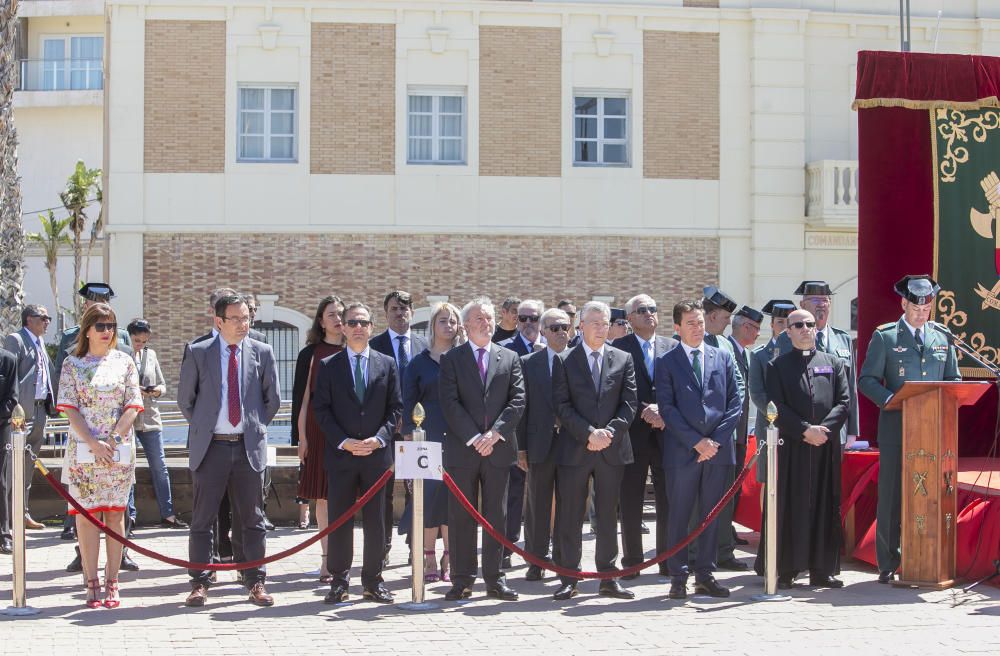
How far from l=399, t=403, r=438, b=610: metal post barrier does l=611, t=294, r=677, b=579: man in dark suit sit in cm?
173

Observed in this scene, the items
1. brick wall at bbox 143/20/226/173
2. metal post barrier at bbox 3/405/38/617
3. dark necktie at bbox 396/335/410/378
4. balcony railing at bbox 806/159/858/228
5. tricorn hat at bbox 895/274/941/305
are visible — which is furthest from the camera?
balcony railing at bbox 806/159/858/228

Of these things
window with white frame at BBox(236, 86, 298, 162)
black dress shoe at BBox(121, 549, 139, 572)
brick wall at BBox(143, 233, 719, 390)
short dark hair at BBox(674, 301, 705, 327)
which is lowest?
black dress shoe at BBox(121, 549, 139, 572)

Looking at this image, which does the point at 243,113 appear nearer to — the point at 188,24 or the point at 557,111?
the point at 188,24

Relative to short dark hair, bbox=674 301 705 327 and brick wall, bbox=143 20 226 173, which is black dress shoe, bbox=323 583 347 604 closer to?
short dark hair, bbox=674 301 705 327

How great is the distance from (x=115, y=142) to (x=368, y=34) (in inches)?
190

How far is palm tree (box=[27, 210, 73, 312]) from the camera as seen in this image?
4503 cm

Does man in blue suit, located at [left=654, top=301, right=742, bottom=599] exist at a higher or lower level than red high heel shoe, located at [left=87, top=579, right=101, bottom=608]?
higher

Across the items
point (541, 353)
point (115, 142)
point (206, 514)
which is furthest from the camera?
point (115, 142)

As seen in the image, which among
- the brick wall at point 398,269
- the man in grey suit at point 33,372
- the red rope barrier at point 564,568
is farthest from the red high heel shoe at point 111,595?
the brick wall at point 398,269

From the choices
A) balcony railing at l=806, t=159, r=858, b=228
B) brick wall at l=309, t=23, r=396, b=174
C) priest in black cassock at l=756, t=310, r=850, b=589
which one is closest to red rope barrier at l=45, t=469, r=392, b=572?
priest in black cassock at l=756, t=310, r=850, b=589

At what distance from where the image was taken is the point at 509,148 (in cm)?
2603

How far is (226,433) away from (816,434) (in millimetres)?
4013

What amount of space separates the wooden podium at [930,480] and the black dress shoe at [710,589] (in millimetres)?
1355

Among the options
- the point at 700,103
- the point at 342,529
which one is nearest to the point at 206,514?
the point at 342,529
